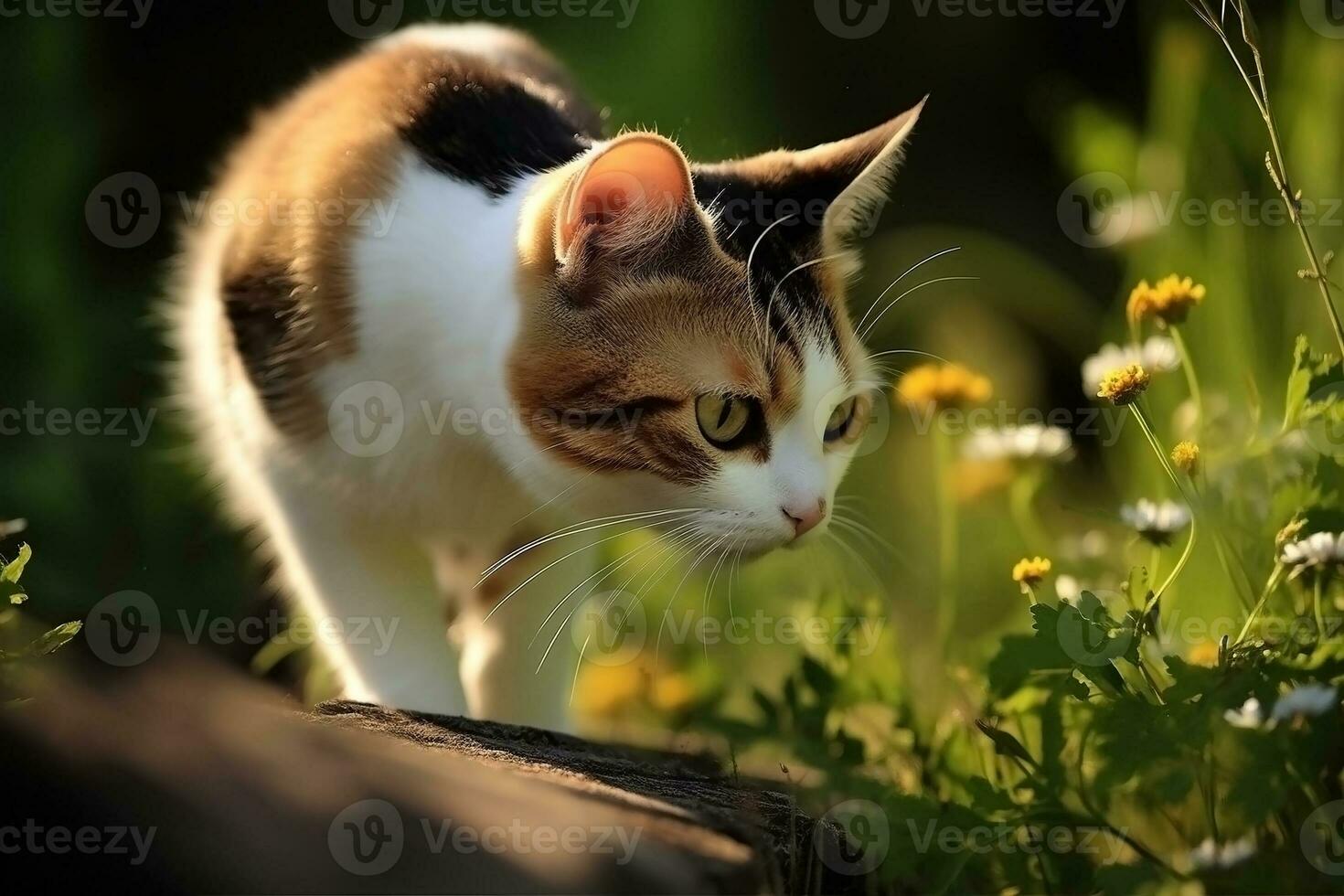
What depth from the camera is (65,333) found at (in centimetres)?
278

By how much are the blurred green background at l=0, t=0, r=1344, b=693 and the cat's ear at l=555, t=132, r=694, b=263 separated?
0.79m

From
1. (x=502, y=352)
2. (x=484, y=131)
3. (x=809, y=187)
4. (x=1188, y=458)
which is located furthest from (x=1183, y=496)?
(x=484, y=131)

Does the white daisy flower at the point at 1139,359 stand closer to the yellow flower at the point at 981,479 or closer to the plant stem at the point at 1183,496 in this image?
the plant stem at the point at 1183,496

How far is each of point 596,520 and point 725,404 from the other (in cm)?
21

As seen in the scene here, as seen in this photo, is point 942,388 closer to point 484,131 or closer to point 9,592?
point 484,131

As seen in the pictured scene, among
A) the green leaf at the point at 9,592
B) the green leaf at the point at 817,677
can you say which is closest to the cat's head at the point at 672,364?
the green leaf at the point at 817,677

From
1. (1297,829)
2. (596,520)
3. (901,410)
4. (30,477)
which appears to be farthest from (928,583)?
(30,477)

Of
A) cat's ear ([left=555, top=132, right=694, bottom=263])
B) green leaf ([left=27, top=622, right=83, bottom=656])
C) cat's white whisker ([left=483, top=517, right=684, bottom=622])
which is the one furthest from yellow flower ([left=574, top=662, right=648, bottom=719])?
green leaf ([left=27, top=622, right=83, bottom=656])

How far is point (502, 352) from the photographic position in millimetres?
1512

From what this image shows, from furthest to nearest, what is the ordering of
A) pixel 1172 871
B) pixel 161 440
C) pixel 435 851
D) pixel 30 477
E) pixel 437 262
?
pixel 161 440 → pixel 30 477 → pixel 437 262 → pixel 1172 871 → pixel 435 851

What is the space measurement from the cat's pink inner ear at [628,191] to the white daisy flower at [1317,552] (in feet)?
2.23

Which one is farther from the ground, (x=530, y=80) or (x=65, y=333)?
(x=530, y=80)

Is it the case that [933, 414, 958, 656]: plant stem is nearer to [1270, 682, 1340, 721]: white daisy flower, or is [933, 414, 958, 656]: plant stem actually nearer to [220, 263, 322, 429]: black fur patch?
[1270, 682, 1340, 721]: white daisy flower

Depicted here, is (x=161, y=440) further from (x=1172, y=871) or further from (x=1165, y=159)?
(x=1172, y=871)
